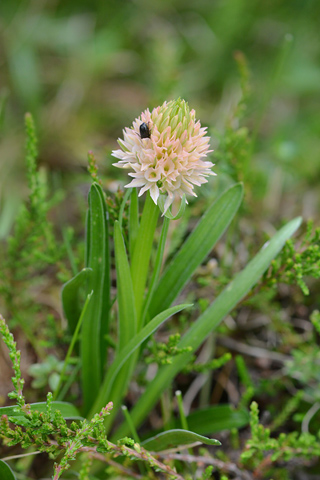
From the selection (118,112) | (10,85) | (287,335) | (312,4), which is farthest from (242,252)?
(312,4)

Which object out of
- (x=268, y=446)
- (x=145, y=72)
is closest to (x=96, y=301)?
(x=268, y=446)

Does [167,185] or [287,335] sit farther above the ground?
[167,185]

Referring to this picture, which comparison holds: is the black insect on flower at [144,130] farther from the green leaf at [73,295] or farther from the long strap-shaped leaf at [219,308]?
the long strap-shaped leaf at [219,308]

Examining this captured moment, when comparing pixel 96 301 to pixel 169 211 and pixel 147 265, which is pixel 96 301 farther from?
pixel 169 211

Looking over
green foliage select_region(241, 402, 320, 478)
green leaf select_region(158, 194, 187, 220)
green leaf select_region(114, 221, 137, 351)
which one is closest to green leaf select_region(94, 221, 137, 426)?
green leaf select_region(114, 221, 137, 351)

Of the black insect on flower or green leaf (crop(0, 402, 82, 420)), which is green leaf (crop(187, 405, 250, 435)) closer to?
green leaf (crop(0, 402, 82, 420))

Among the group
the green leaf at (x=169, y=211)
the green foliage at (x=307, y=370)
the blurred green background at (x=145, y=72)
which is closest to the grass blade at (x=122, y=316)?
the green leaf at (x=169, y=211)

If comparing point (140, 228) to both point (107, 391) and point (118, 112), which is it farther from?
point (118, 112)
